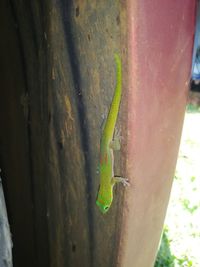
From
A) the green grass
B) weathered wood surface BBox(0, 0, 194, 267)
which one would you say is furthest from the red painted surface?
the green grass

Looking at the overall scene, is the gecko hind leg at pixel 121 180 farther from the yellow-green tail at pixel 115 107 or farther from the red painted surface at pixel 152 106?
the yellow-green tail at pixel 115 107

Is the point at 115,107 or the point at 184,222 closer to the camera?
the point at 115,107

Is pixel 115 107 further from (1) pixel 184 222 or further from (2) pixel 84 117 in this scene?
(1) pixel 184 222

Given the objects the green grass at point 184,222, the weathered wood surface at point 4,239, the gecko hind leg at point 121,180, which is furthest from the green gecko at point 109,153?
the green grass at point 184,222

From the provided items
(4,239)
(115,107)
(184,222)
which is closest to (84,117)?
(115,107)

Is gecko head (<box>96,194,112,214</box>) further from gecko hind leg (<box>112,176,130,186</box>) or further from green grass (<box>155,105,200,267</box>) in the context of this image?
green grass (<box>155,105,200,267</box>)

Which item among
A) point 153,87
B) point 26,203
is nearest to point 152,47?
point 153,87

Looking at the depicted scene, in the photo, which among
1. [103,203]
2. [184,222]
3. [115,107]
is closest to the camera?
[115,107]
